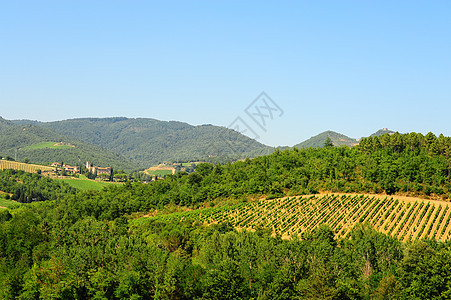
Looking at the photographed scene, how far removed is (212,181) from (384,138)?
48.4 m

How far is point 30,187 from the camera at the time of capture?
518 ft

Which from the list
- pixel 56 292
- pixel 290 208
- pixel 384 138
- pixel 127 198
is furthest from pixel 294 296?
pixel 384 138

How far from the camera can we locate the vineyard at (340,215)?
67.0 m

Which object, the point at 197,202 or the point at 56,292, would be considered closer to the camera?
the point at 56,292

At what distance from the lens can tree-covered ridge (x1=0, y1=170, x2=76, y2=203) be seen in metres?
146

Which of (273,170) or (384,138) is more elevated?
(384,138)

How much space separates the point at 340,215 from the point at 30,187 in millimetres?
125180

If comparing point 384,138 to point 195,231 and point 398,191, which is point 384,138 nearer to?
point 398,191

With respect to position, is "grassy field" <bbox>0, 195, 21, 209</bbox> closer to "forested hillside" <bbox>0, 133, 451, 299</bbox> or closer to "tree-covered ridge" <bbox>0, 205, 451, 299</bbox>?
"forested hillside" <bbox>0, 133, 451, 299</bbox>

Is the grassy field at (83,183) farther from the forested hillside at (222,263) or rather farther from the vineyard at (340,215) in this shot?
the forested hillside at (222,263)

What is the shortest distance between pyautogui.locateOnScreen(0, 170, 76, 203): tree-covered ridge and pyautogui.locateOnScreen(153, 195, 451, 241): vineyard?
82.6 metres

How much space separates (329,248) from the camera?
47.8 metres

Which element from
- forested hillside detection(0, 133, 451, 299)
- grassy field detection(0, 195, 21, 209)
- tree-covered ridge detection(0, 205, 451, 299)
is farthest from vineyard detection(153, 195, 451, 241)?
grassy field detection(0, 195, 21, 209)

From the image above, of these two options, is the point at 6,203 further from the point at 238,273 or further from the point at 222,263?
A: the point at 238,273
